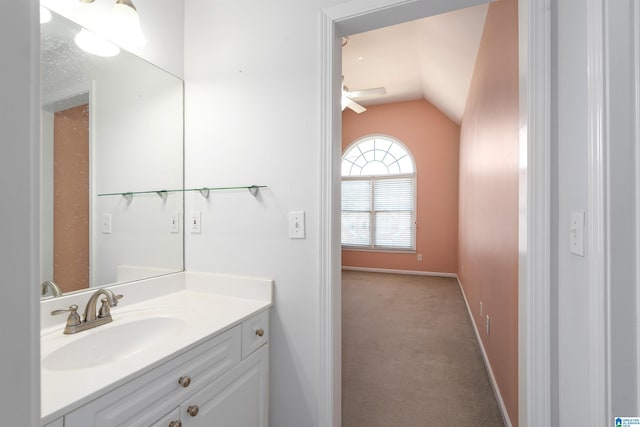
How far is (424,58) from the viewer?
345 centimetres

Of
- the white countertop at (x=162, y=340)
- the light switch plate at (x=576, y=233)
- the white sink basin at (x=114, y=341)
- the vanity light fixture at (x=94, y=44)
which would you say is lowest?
the white sink basin at (x=114, y=341)

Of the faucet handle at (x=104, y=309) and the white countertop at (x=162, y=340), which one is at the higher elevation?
the faucet handle at (x=104, y=309)

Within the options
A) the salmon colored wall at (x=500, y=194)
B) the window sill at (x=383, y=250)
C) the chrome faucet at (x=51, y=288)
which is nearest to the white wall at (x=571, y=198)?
the salmon colored wall at (x=500, y=194)

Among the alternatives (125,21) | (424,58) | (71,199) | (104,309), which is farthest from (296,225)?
(424,58)

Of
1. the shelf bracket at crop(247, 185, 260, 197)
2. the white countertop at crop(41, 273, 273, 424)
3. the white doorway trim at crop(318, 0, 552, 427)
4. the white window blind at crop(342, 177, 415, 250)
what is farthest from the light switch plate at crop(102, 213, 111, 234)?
the white window blind at crop(342, 177, 415, 250)

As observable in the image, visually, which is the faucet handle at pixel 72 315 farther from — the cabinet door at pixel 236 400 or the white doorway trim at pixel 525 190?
the white doorway trim at pixel 525 190

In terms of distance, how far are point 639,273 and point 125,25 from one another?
73.4 inches

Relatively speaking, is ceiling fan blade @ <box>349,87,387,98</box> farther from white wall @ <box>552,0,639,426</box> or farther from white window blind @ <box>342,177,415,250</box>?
white wall @ <box>552,0,639,426</box>

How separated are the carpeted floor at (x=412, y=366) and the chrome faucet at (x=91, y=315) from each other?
1396 mm

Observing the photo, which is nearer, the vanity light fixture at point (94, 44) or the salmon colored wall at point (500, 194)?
the vanity light fixture at point (94, 44)

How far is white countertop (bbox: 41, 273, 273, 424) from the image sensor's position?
2.32 ft

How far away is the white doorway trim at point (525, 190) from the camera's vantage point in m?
0.94
